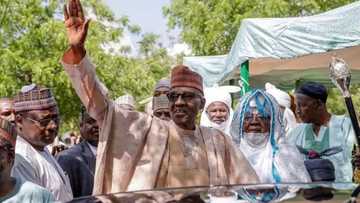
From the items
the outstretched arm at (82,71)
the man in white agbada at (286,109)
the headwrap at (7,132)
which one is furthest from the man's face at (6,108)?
the man in white agbada at (286,109)

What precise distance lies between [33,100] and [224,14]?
2277cm

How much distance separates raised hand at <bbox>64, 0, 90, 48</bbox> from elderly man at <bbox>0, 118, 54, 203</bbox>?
65 cm

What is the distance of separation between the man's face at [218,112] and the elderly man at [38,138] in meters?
2.97

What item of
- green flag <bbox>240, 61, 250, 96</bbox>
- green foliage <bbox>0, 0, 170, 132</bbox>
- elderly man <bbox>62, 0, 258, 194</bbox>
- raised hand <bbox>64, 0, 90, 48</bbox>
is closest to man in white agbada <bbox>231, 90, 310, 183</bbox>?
elderly man <bbox>62, 0, 258, 194</bbox>

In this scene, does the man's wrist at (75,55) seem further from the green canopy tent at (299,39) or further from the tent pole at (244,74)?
the tent pole at (244,74)

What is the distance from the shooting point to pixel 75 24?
493 cm

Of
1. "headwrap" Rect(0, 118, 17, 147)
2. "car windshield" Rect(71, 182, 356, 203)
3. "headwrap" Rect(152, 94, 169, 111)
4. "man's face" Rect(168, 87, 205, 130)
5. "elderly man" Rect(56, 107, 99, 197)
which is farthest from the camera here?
"headwrap" Rect(152, 94, 169, 111)

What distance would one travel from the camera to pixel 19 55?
24.9 m

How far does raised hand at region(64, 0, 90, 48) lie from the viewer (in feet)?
15.9

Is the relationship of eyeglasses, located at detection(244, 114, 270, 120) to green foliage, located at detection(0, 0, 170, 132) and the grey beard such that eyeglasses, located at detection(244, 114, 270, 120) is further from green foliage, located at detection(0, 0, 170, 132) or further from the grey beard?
Answer: green foliage, located at detection(0, 0, 170, 132)

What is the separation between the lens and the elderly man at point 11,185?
4.25 metres

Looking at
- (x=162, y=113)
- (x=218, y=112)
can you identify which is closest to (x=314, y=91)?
(x=162, y=113)

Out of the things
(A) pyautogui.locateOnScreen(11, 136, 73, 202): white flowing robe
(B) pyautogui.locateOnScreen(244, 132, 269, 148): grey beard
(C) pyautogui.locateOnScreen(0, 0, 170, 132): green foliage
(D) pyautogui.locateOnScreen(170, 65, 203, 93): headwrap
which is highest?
(C) pyautogui.locateOnScreen(0, 0, 170, 132): green foliage

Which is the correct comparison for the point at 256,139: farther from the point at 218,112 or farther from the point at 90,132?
the point at 218,112
